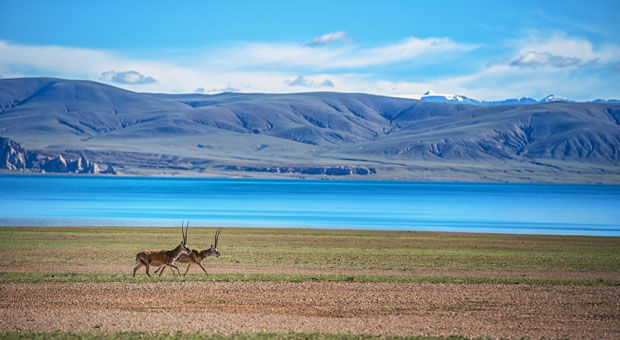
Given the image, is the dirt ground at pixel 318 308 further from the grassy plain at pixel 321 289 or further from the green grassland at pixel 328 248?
the green grassland at pixel 328 248

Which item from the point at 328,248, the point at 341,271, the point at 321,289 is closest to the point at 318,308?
the point at 321,289

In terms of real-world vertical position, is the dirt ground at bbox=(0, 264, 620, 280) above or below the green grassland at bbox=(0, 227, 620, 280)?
above

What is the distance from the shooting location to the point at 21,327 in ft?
44.4

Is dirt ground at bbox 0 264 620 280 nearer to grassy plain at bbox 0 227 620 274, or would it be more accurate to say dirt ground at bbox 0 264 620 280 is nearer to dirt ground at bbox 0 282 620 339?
grassy plain at bbox 0 227 620 274

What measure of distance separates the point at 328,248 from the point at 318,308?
1577 cm

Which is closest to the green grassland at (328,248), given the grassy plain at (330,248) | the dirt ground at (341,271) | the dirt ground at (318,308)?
the grassy plain at (330,248)

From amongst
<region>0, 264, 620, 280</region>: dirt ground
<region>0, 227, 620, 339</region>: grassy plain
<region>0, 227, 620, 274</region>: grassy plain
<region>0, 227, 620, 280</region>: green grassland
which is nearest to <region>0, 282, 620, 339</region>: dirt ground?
<region>0, 227, 620, 339</region>: grassy plain

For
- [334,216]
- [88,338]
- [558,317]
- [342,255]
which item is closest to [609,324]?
[558,317]

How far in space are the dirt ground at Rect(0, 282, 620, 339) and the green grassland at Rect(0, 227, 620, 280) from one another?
482 cm

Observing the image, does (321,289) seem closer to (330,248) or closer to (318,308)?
(318,308)

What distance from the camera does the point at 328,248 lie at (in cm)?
3191

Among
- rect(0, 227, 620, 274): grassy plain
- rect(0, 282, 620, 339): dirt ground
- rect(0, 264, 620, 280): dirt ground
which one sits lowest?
rect(0, 227, 620, 274): grassy plain

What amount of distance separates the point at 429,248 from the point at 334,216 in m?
31.5

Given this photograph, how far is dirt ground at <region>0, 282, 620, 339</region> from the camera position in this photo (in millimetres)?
14062
